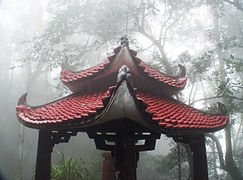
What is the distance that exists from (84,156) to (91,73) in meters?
14.0

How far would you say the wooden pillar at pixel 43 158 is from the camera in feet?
11.0

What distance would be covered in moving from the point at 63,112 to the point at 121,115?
4.43 feet

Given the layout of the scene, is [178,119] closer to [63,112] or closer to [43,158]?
[63,112]

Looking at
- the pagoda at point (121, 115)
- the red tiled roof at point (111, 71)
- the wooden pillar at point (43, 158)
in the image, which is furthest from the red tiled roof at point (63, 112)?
the wooden pillar at point (43, 158)

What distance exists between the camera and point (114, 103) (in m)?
1.95

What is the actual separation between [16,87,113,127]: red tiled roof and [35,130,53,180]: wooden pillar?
1.79 feet

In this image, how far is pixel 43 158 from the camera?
3.38 m

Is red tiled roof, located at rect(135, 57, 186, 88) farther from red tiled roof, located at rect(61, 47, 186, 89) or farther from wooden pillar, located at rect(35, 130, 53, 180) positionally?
wooden pillar, located at rect(35, 130, 53, 180)

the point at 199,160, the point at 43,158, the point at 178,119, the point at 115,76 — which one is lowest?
the point at 199,160

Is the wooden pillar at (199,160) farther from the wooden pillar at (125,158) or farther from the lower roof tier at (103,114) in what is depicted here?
the wooden pillar at (125,158)

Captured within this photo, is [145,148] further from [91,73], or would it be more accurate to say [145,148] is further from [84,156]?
[84,156]

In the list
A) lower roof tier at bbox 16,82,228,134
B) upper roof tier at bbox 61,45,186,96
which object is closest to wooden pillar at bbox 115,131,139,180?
lower roof tier at bbox 16,82,228,134

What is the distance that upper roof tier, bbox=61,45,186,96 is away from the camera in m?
3.14

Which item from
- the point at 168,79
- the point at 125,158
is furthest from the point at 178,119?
the point at 168,79
